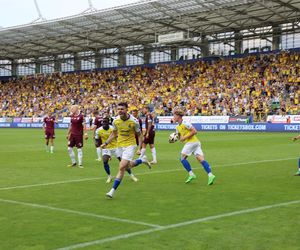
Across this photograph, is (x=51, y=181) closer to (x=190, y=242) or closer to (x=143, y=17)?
(x=190, y=242)

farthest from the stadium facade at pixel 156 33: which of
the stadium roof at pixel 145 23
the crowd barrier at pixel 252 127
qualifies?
the crowd barrier at pixel 252 127

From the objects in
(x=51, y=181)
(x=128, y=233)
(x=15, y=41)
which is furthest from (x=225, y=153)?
(x=15, y=41)

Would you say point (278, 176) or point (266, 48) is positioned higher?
point (266, 48)

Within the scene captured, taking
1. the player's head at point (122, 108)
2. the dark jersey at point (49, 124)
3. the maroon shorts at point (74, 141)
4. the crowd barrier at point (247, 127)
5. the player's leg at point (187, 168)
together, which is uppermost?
the player's head at point (122, 108)

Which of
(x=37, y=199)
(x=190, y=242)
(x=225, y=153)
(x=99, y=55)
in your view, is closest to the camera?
(x=190, y=242)

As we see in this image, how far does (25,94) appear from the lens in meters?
72.8

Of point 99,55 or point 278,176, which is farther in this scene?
point 99,55

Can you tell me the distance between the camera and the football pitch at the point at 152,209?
708cm

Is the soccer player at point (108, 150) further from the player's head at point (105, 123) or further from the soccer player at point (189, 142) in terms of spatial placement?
the soccer player at point (189, 142)

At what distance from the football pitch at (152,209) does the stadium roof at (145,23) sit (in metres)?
31.5

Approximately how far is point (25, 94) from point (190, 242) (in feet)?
226

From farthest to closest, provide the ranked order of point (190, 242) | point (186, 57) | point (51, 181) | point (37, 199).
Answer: point (186, 57) < point (51, 181) < point (37, 199) < point (190, 242)

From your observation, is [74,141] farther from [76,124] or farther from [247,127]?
[247,127]

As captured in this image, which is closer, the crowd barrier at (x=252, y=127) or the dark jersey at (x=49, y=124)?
the dark jersey at (x=49, y=124)
